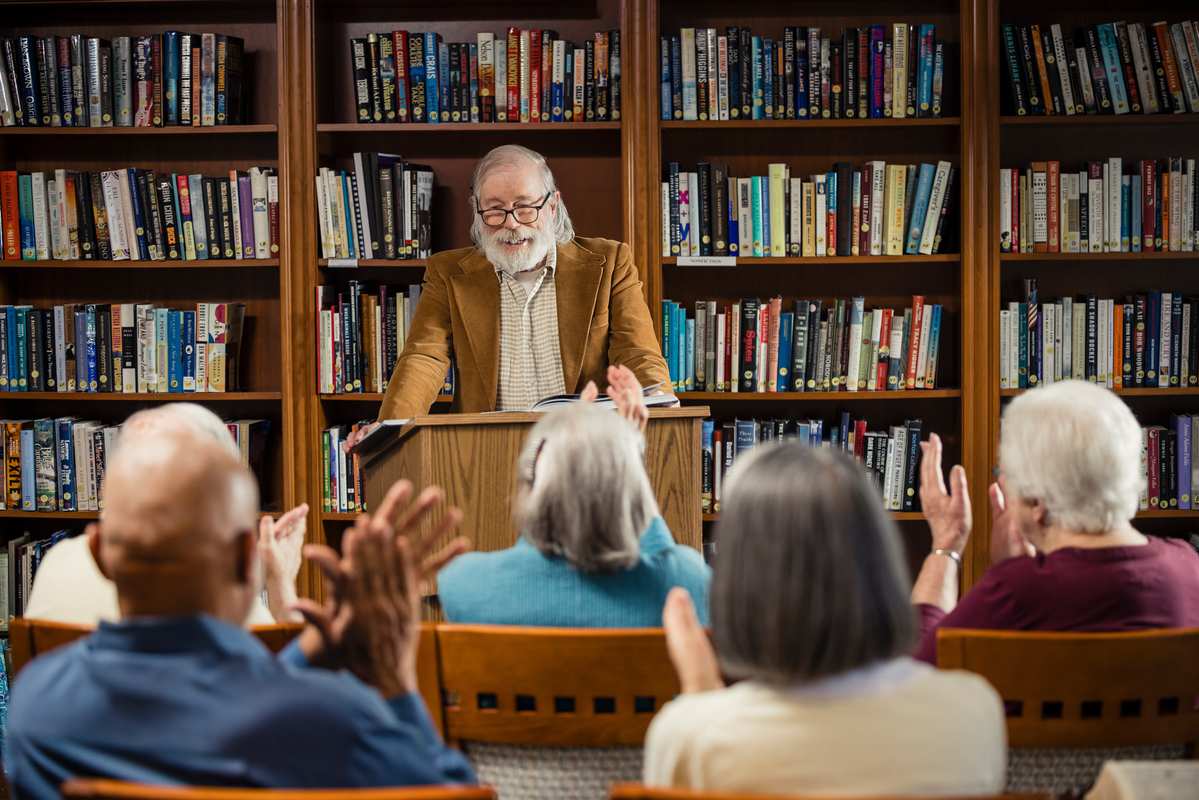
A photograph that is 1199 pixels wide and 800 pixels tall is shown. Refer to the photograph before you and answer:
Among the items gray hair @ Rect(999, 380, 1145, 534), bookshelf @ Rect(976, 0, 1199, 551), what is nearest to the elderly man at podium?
bookshelf @ Rect(976, 0, 1199, 551)

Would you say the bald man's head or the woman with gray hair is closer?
the bald man's head

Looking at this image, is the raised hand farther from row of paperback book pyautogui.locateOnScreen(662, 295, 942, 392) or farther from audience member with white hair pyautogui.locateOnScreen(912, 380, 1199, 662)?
row of paperback book pyautogui.locateOnScreen(662, 295, 942, 392)

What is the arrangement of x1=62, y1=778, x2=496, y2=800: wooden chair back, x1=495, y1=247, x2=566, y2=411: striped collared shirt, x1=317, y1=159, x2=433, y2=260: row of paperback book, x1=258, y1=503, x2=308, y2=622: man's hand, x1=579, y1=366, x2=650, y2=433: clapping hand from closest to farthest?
1. x1=62, y1=778, x2=496, y2=800: wooden chair back
2. x1=258, y1=503, x2=308, y2=622: man's hand
3. x1=579, y1=366, x2=650, y2=433: clapping hand
4. x1=495, y1=247, x2=566, y2=411: striped collared shirt
5. x1=317, y1=159, x2=433, y2=260: row of paperback book

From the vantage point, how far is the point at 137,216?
3.39m

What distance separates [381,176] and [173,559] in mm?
2542

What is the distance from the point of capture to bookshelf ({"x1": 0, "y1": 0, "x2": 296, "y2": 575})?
136 inches

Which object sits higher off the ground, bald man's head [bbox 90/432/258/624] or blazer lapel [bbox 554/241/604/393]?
blazer lapel [bbox 554/241/604/393]

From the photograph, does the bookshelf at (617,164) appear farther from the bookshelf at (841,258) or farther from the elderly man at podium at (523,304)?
the elderly man at podium at (523,304)

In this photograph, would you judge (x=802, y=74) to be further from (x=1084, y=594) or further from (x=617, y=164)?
(x=1084, y=594)

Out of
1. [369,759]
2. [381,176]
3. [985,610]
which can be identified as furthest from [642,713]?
[381,176]

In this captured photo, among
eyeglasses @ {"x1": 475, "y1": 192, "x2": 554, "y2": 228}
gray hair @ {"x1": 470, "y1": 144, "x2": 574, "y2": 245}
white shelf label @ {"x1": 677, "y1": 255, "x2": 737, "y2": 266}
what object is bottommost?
white shelf label @ {"x1": 677, "y1": 255, "x2": 737, "y2": 266}

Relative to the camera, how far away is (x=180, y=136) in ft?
11.8

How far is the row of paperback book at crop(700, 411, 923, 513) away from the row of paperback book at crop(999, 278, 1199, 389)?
0.40 m

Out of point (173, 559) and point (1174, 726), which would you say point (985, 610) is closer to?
point (1174, 726)
